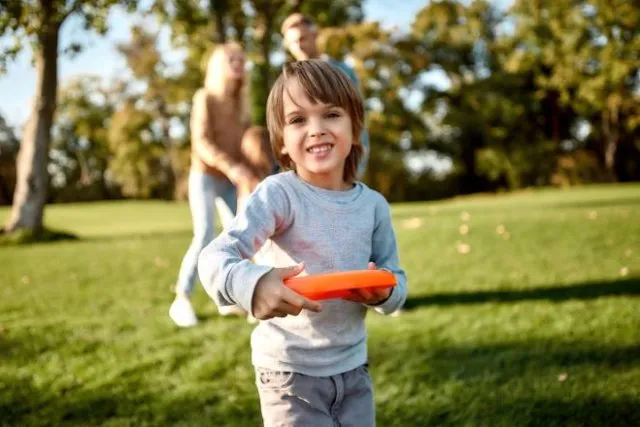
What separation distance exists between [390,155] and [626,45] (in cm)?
1410

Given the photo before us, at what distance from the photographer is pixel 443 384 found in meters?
3.15

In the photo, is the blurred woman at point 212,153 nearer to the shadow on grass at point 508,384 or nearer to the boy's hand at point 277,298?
the shadow on grass at point 508,384

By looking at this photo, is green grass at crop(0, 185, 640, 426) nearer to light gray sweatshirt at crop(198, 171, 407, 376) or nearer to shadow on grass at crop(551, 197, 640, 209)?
light gray sweatshirt at crop(198, 171, 407, 376)

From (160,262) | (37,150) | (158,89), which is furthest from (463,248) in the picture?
(158,89)

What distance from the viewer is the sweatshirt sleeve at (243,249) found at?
134 centimetres

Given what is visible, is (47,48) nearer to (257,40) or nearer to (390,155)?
(257,40)

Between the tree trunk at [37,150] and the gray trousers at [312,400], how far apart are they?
40.1 ft

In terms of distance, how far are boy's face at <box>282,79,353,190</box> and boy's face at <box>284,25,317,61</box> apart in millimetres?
2473

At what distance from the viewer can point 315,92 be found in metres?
1.69

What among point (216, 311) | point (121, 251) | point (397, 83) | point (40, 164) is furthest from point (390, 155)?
point (216, 311)

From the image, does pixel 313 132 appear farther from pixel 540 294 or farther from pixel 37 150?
pixel 37 150

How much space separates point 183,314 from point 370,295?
3301 millimetres

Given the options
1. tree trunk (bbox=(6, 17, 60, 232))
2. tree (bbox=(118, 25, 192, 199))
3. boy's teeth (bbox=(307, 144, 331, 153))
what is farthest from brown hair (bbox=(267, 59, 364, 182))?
tree (bbox=(118, 25, 192, 199))

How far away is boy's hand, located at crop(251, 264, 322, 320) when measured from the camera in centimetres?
127
